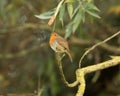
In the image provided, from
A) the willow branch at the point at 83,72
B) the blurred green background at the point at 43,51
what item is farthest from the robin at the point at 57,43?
the blurred green background at the point at 43,51

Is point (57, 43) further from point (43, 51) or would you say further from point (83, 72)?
point (43, 51)

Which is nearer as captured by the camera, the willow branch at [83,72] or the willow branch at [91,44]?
the willow branch at [83,72]

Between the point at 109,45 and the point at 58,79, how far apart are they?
441mm

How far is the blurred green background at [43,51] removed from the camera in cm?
244

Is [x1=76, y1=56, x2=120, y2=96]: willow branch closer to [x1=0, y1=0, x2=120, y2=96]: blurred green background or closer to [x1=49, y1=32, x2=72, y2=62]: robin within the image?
[x1=49, y1=32, x2=72, y2=62]: robin

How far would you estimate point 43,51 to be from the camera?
274 cm

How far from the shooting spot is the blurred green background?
244cm

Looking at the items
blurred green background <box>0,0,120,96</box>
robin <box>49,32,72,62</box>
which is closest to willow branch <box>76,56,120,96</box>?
robin <box>49,32,72,62</box>

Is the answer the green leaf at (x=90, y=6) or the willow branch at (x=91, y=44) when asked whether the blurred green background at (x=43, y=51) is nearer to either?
the willow branch at (x=91, y=44)

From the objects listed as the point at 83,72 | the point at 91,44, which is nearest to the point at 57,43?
the point at 83,72

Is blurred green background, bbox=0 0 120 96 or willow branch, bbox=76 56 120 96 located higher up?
willow branch, bbox=76 56 120 96

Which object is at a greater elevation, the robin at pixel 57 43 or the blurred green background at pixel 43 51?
the robin at pixel 57 43

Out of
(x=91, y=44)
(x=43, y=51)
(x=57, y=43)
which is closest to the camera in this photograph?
(x=57, y=43)

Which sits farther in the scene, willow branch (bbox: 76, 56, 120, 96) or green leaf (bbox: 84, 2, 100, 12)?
green leaf (bbox: 84, 2, 100, 12)
